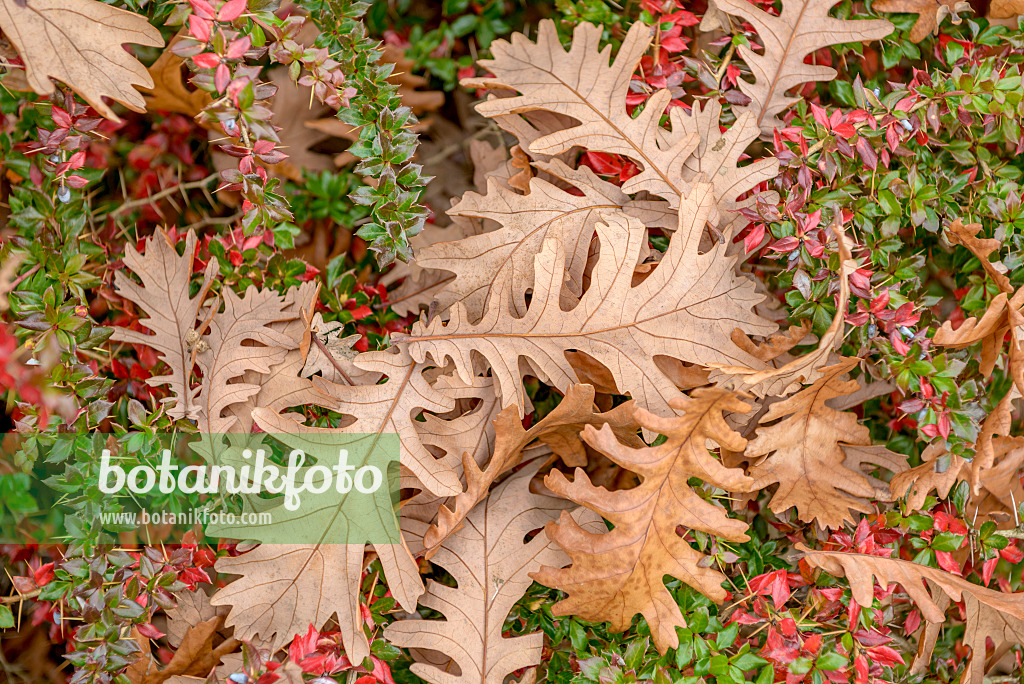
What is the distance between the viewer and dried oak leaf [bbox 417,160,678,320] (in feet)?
4.87

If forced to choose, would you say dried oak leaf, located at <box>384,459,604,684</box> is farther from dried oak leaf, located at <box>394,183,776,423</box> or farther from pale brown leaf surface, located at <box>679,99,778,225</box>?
pale brown leaf surface, located at <box>679,99,778,225</box>

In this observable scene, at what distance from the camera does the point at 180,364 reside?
152 centimetres

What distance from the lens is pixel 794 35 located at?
4.95 feet

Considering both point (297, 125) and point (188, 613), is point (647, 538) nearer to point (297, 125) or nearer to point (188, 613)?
point (188, 613)

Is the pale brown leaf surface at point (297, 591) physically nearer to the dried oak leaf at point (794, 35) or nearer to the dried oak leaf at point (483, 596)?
the dried oak leaf at point (483, 596)

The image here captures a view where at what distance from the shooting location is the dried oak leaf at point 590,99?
147cm

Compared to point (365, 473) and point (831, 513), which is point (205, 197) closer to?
point (365, 473)

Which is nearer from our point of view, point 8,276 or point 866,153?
point 8,276

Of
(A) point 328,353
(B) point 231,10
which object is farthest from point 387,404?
(B) point 231,10

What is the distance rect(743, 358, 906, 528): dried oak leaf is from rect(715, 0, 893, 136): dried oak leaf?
64 centimetres

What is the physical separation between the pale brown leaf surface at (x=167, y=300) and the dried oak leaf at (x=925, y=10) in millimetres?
1585

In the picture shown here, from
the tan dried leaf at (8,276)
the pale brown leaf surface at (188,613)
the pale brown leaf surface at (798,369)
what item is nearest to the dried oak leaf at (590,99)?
the pale brown leaf surface at (798,369)

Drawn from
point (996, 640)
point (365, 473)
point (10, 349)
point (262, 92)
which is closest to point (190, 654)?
point (365, 473)

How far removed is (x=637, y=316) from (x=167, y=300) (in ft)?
3.30
